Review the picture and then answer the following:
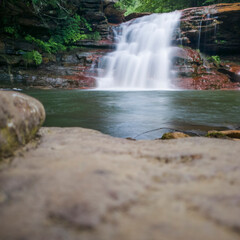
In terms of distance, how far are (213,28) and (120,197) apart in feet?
51.8

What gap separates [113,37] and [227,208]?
1603 cm

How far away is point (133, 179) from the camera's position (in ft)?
3.06

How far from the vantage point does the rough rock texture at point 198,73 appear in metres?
11.3

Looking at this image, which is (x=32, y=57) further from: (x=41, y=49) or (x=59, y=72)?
(x=59, y=72)

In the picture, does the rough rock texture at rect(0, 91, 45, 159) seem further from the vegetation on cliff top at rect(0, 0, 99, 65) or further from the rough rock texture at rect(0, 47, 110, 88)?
the vegetation on cliff top at rect(0, 0, 99, 65)

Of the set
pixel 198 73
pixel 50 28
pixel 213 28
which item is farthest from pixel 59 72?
pixel 213 28

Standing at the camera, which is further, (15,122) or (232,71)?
(232,71)

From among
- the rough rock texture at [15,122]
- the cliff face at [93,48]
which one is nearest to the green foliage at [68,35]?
the cliff face at [93,48]

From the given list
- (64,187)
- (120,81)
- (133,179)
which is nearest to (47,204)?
(64,187)

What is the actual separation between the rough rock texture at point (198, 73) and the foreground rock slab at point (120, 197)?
11.1 meters

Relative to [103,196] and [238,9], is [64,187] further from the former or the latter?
[238,9]

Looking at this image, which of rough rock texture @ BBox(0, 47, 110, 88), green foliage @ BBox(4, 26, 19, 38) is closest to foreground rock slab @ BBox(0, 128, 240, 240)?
rough rock texture @ BBox(0, 47, 110, 88)

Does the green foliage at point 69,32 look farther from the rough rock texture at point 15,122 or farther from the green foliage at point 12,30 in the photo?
the rough rock texture at point 15,122

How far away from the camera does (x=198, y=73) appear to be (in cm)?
1190
